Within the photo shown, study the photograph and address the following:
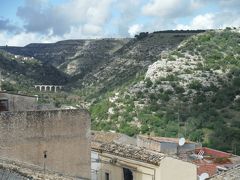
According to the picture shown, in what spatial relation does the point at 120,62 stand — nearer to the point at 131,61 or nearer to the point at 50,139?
the point at 131,61

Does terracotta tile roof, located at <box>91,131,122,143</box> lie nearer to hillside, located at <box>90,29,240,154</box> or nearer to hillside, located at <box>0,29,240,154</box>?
hillside, located at <box>0,29,240,154</box>

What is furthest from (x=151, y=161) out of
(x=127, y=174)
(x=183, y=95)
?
(x=183, y=95)

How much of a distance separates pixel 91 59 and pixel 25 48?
4533cm

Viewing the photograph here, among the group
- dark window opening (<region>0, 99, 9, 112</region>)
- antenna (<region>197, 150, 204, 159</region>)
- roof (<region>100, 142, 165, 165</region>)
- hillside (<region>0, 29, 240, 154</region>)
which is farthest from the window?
hillside (<region>0, 29, 240, 154</region>)

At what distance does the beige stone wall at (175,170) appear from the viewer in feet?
75.4

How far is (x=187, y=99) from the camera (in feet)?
186

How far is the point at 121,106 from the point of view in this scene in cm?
5834

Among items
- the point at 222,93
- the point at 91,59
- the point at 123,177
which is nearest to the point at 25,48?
the point at 91,59

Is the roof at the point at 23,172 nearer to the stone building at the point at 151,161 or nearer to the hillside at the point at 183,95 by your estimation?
the stone building at the point at 151,161

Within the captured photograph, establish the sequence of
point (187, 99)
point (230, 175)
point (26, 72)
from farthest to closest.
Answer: point (26, 72), point (187, 99), point (230, 175)

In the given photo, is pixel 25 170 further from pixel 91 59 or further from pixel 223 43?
pixel 91 59

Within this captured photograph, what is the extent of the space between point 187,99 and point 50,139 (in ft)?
125

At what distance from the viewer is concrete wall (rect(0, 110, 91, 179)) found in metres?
18.7

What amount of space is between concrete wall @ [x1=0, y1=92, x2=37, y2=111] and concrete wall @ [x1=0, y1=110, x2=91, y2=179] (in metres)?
2.67
